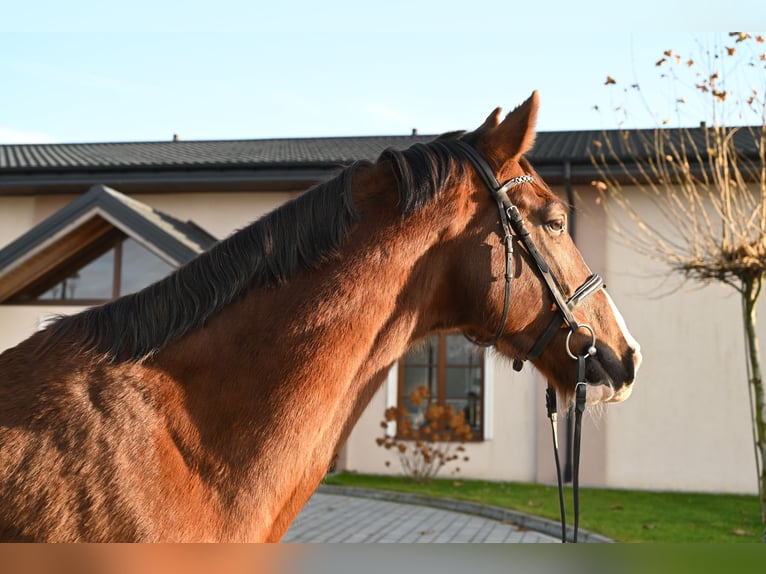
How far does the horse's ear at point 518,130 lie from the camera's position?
2.06 m

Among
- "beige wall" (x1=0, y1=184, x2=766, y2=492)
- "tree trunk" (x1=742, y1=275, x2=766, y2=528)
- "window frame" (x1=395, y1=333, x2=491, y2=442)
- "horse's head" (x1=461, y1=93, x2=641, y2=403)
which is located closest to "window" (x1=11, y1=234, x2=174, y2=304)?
"beige wall" (x1=0, y1=184, x2=766, y2=492)

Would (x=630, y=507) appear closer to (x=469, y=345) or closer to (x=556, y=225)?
(x=469, y=345)

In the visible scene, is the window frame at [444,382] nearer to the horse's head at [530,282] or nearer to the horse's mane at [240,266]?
the horse's head at [530,282]

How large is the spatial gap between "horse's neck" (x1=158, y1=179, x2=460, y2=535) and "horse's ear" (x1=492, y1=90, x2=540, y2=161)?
1.12 feet

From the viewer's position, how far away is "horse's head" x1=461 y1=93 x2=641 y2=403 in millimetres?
2059

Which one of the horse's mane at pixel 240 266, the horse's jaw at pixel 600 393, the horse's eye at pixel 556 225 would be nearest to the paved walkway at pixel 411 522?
the horse's jaw at pixel 600 393

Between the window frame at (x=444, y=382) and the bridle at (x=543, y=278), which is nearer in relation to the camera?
the bridle at (x=543, y=278)

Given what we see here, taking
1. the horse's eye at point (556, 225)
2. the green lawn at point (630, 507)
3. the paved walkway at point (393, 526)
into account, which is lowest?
the paved walkway at point (393, 526)

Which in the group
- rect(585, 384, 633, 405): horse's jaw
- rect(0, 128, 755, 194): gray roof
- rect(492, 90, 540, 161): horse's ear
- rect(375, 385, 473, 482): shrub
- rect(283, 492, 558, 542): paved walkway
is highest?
rect(0, 128, 755, 194): gray roof

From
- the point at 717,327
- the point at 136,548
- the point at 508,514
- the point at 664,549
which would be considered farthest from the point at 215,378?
the point at 717,327

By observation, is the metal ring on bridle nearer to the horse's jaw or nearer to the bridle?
the bridle

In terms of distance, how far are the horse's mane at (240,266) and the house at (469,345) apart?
8555 millimetres

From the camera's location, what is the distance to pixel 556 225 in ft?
7.02

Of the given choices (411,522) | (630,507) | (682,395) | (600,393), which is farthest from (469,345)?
(600,393)
